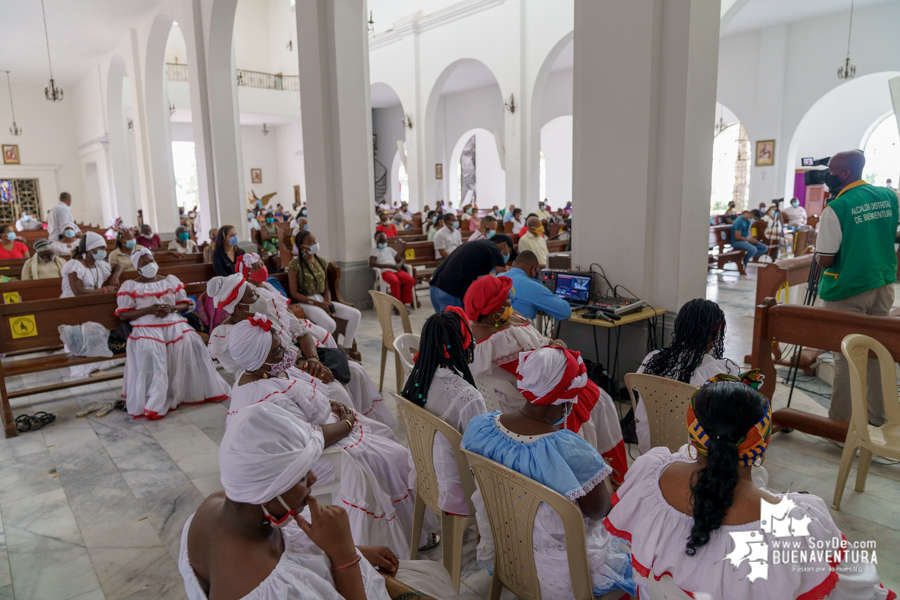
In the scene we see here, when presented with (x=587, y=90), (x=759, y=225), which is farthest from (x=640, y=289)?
(x=759, y=225)

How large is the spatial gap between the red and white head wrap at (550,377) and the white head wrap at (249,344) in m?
1.20

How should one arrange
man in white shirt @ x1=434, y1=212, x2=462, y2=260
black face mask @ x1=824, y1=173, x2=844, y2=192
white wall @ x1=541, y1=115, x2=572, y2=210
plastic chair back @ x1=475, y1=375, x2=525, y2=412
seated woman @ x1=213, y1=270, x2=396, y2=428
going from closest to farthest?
plastic chair back @ x1=475, y1=375, x2=525, y2=412 < seated woman @ x1=213, y1=270, x2=396, y2=428 < black face mask @ x1=824, y1=173, x2=844, y2=192 < man in white shirt @ x1=434, y1=212, x2=462, y2=260 < white wall @ x1=541, y1=115, x2=572, y2=210

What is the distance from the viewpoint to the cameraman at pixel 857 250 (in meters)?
3.51

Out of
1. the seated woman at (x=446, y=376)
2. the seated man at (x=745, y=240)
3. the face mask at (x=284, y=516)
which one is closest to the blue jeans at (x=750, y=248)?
the seated man at (x=745, y=240)

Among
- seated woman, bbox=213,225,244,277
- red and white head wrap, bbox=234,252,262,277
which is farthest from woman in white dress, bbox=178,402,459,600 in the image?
seated woman, bbox=213,225,244,277

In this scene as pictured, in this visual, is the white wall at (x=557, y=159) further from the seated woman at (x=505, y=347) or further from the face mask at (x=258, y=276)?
the seated woman at (x=505, y=347)

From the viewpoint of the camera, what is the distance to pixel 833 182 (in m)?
3.69

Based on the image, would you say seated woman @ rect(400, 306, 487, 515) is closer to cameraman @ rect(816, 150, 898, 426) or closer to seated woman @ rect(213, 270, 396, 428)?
seated woman @ rect(213, 270, 396, 428)

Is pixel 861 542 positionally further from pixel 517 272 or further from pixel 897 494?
pixel 517 272

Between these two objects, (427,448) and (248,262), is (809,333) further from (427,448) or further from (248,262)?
(248,262)

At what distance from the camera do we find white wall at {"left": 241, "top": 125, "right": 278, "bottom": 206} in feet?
72.3

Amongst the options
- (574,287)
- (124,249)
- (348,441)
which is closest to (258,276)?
(348,441)

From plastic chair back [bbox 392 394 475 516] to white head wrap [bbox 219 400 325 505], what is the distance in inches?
35.4

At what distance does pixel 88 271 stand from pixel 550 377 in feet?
15.6
